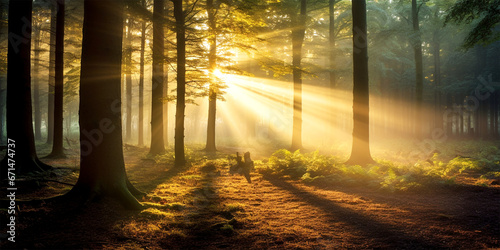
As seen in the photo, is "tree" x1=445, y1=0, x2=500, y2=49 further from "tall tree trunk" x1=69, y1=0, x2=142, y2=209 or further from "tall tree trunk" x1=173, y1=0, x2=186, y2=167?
"tall tree trunk" x1=69, y1=0, x2=142, y2=209

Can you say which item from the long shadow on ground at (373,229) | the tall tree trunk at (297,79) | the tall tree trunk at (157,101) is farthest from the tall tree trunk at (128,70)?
the long shadow on ground at (373,229)

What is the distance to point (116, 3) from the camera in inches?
227

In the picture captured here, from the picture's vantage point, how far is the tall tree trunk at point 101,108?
17.4 feet

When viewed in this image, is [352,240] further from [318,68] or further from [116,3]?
[318,68]

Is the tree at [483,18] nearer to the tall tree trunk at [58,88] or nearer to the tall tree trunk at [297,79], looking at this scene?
the tall tree trunk at [297,79]

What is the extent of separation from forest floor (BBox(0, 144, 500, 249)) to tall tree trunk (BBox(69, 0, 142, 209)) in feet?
1.46

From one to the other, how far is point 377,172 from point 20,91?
37.5 ft

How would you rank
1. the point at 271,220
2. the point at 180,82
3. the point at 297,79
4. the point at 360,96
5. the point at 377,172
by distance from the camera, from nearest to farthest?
the point at 271,220 < the point at 377,172 < the point at 360,96 < the point at 180,82 < the point at 297,79

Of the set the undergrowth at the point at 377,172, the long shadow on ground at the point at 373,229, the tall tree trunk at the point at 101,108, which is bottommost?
the long shadow on ground at the point at 373,229

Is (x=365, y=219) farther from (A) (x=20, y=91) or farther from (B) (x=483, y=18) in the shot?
(A) (x=20, y=91)

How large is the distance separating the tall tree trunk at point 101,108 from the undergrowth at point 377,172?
581 centimetres

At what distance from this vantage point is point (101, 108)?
5344 mm

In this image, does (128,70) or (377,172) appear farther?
(128,70)

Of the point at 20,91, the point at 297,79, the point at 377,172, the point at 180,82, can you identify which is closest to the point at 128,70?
the point at 180,82
